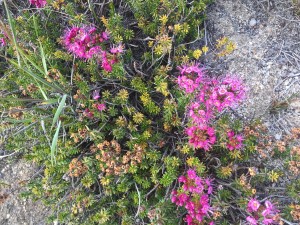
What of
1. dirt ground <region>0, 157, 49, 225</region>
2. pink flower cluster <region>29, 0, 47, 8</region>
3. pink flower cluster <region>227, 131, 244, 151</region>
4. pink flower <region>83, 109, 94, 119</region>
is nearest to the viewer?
pink flower cluster <region>227, 131, 244, 151</region>

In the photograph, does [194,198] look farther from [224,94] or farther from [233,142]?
[224,94]

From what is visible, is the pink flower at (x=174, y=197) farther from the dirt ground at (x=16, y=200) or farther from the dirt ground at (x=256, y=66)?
the dirt ground at (x=16, y=200)

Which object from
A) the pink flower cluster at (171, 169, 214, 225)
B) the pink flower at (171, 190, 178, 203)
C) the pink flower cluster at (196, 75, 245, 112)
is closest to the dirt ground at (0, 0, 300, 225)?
the pink flower cluster at (196, 75, 245, 112)

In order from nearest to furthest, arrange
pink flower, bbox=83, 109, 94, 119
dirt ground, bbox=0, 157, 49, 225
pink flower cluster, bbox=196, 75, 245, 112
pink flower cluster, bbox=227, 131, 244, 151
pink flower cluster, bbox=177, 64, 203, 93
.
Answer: pink flower cluster, bbox=196, 75, 245, 112 < pink flower cluster, bbox=177, 64, 203, 93 < pink flower cluster, bbox=227, 131, 244, 151 < pink flower, bbox=83, 109, 94, 119 < dirt ground, bbox=0, 157, 49, 225

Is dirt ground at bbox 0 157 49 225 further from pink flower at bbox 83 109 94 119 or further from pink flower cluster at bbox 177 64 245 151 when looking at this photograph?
pink flower cluster at bbox 177 64 245 151

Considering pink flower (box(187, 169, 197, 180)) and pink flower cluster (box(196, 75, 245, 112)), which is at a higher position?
pink flower cluster (box(196, 75, 245, 112))

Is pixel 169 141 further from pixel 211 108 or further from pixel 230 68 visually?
pixel 230 68

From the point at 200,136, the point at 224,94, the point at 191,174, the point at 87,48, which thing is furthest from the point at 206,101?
the point at 87,48
